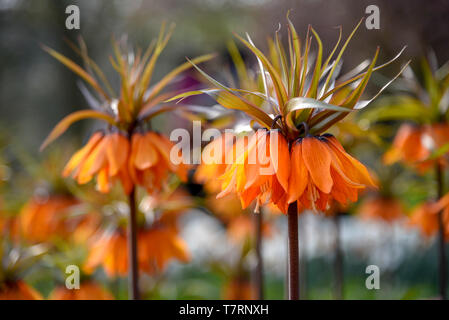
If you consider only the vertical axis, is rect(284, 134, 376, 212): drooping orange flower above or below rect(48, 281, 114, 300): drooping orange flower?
above

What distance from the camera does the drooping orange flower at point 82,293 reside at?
5.46ft

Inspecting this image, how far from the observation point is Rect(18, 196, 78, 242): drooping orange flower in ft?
7.53

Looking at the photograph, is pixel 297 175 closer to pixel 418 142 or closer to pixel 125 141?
pixel 125 141

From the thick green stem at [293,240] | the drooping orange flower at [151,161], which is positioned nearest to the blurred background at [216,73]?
the drooping orange flower at [151,161]

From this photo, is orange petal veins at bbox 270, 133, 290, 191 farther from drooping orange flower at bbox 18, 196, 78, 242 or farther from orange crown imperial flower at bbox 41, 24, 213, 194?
drooping orange flower at bbox 18, 196, 78, 242

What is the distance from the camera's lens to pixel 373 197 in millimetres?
3014

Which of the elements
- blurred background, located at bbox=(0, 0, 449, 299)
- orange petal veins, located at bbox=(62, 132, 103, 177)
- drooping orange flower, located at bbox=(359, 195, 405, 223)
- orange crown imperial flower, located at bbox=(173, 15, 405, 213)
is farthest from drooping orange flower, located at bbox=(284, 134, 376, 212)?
drooping orange flower, located at bbox=(359, 195, 405, 223)

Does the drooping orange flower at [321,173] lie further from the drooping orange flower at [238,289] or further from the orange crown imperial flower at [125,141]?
the drooping orange flower at [238,289]

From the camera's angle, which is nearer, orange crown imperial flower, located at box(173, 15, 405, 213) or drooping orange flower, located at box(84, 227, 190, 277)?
orange crown imperial flower, located at box(173, 15, 405, 213)

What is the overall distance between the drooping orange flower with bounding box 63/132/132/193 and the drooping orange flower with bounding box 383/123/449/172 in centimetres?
116

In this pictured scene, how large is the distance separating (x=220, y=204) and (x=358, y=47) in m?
2.76

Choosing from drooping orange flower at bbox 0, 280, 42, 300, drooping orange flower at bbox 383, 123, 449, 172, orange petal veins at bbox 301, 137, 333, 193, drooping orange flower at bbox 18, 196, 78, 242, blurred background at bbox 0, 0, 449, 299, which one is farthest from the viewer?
blurred background at bbox 0, 0, 449, 299

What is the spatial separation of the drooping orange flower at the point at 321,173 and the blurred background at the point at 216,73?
792mm
